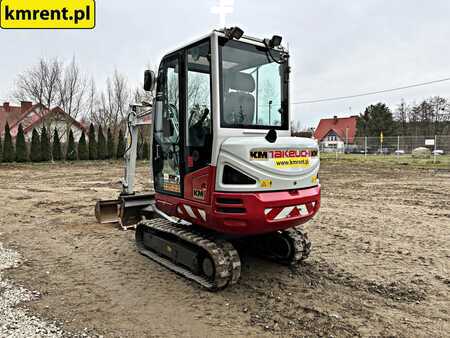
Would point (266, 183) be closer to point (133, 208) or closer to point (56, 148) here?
point (133, 208)

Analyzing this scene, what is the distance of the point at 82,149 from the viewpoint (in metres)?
27.7

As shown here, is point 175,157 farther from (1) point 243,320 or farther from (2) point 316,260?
(2) point 316,260

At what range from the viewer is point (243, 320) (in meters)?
3.40

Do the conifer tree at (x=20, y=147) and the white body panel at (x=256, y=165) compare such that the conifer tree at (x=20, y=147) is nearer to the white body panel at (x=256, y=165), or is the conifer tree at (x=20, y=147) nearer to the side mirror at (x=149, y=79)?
the side mirror at (x=149, y=79)

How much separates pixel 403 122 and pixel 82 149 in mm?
43021

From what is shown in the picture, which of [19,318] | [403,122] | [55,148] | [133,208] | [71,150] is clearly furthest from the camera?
[403,122]

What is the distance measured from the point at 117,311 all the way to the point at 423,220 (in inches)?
248

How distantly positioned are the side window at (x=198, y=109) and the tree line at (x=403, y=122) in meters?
48.3

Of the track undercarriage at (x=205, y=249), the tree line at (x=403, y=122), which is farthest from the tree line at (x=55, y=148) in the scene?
the tree line at (x=403, y=122)

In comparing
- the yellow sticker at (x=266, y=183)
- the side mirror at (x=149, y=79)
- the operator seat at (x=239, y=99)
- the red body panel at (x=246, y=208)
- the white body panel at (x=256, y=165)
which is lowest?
the red body panel at (x=246, y=208)

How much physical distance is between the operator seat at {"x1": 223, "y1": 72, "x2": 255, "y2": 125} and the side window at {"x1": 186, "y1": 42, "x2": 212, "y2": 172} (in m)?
0.20

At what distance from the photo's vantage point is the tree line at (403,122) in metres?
47.7

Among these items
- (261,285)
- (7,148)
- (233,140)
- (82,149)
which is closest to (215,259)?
(261,285)

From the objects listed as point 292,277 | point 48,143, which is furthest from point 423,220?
point 48,143
